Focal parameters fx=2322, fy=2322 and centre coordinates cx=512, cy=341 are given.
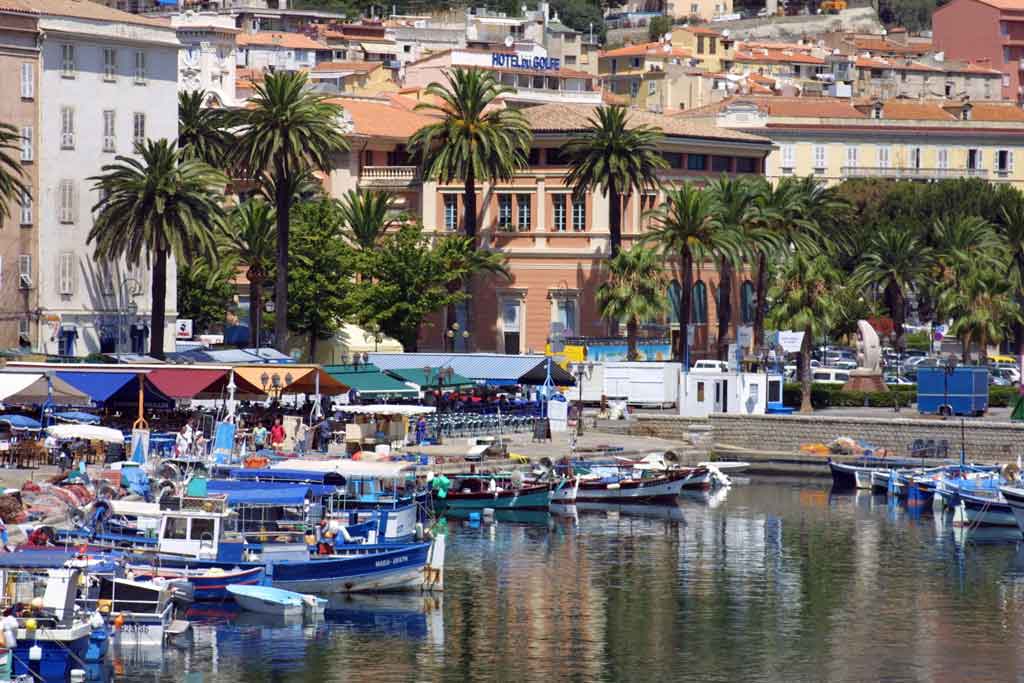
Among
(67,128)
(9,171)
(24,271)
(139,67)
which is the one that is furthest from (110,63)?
(24,271)

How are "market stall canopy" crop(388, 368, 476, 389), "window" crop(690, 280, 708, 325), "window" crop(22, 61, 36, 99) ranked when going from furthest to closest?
"window" crop(690, 280, 708, 325)
"market stall canopy" crop(388, 368, 476, 389)
"window" crop(22, 61, 36, 99)

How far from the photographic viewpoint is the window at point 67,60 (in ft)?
356

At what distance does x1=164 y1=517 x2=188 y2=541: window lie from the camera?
63.9 metres

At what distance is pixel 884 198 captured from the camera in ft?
556

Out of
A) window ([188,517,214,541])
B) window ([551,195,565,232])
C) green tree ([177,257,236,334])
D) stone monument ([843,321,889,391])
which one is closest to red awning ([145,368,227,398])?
window ([188,517,214,541])

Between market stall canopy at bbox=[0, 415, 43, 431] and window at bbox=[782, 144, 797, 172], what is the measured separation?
9997 centimetres

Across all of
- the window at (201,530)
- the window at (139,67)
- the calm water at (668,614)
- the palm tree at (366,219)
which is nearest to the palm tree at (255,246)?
the palm tree at (366,219)

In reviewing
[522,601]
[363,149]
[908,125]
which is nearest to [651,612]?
[522,601]

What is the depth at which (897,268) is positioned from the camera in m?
144

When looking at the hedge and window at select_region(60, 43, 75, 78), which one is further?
the hedge

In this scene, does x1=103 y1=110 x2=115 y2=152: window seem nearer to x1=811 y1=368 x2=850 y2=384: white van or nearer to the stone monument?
the stone monument

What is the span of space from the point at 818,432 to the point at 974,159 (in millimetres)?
76661

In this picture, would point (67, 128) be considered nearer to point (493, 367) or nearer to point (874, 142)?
point (493, 367)

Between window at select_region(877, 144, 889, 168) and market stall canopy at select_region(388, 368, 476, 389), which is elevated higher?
window at select_region(877, 144, 889, 168)
